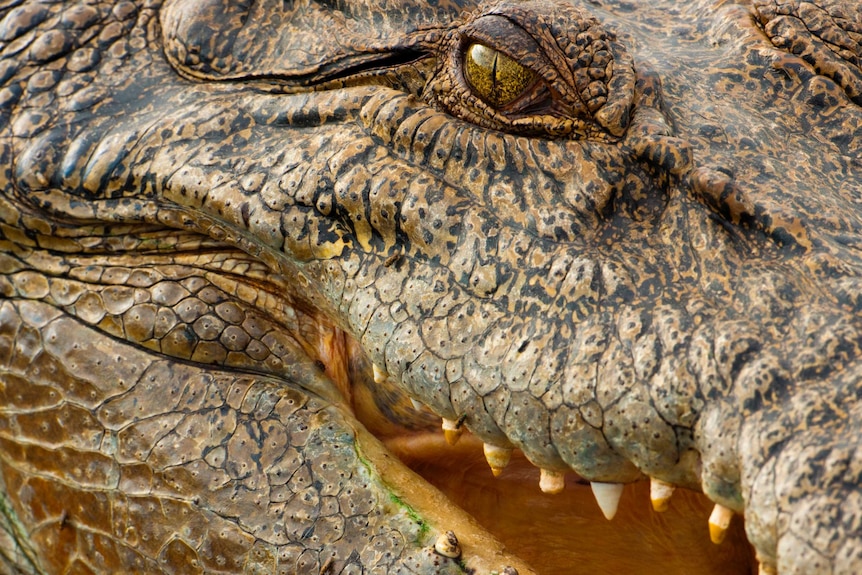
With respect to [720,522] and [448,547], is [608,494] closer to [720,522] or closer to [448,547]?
[720,522]

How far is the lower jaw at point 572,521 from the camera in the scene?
8.78 feet

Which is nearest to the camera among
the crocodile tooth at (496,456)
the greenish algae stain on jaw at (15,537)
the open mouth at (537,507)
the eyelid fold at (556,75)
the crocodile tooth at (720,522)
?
the crocodile tooth at (720,522)

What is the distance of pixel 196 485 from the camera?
2.43 metres

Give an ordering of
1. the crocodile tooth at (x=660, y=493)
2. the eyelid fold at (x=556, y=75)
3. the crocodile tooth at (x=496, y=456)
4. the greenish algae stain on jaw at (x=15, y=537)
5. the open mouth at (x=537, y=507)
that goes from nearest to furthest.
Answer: the crocodile tooth at (x=660, y=493)
the crocodile tooth at (x=496, y=456)
the eyelid fold at (x=556, y=75)
the open mouth at (x=537, y=507)
the greenish algae stain on jaw at (x=15, y=537)

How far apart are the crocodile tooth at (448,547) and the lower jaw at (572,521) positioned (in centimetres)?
46

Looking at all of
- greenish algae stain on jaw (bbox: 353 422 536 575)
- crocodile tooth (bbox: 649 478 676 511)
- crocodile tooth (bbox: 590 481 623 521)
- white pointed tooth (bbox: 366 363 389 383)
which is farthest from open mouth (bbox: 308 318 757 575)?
crocodile tooth (bbox: 649 478 676 511)

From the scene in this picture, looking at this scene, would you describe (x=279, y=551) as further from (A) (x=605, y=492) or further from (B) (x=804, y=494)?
(B) (x=804, y=494)

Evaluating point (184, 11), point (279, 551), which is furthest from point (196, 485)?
point (184, 11)

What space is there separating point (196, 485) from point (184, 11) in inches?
53.8

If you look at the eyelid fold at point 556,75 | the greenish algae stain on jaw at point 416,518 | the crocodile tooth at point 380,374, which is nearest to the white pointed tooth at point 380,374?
the crocodile tooth at point 380,374

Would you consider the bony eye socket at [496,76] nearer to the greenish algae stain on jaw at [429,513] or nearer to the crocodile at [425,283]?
the crocodile at [425,283]

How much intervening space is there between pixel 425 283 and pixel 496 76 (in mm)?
572

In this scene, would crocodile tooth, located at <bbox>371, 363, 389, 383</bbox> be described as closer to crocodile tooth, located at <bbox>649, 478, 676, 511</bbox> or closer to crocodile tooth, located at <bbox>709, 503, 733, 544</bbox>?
crocodile tooth, located at <bbox>649, 478, 676, 511</bbox>

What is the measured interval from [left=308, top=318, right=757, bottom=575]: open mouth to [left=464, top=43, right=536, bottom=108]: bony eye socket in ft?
2.64
